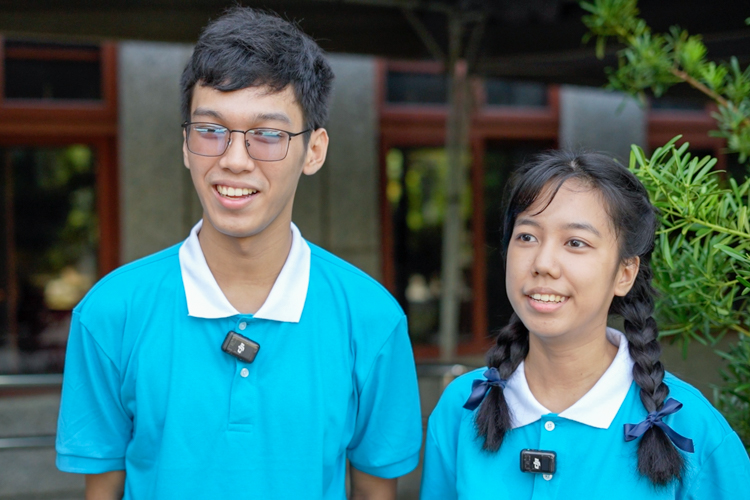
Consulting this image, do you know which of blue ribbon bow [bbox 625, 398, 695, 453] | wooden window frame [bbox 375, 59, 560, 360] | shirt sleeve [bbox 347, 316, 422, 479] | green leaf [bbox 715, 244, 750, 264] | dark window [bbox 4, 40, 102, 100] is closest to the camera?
blue ribbon bow [bbox 625, 398, 695, 453]

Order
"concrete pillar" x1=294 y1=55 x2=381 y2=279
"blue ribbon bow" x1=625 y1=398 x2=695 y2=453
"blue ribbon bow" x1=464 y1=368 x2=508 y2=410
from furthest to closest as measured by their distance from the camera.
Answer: "concrete pillar" x1=294 y1=55 x2=381 y2=279
"blue ribbon bow" x1=464 y1=368 x2=508 y2=410
"blue ribbon bow" x1=625 y1=398 x2=695 y2=453

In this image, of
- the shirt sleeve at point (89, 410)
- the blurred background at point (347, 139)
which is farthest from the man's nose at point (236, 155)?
the blurred background at point (347, 139)

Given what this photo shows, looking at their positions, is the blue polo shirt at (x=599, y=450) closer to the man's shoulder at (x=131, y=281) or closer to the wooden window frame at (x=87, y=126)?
the man's shoulder at (x=131, y=281)

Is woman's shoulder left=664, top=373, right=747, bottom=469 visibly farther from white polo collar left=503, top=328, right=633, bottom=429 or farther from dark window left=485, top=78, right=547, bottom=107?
dark window left=485, top=78, right=547, bottom=107

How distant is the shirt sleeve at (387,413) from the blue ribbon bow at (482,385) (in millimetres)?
215

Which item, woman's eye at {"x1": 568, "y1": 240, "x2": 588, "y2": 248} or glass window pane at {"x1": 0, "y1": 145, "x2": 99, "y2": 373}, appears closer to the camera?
woman's eye at {"x1": 568, "y1": 240, "x2": 588, "y2": 248}

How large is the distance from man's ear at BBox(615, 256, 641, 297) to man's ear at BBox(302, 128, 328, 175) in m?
0.81

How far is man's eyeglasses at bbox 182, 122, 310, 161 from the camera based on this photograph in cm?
182

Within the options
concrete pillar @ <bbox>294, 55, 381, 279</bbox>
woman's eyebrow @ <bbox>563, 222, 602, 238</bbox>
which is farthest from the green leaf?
concrete pillar @ <bbox>294, 55, 381, 279</bbox>

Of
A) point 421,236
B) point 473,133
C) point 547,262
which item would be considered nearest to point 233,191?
point 547,262

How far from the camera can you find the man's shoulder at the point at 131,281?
1877 mm

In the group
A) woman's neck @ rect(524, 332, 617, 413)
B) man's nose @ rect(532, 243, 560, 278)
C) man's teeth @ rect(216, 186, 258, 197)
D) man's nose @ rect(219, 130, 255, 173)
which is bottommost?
woman's neck @ rect(524, 332, 617, 413)

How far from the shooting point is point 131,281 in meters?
1.92

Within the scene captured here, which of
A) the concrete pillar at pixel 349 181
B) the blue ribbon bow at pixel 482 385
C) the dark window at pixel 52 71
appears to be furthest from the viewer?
the concrete pillar at pixel 349 181
